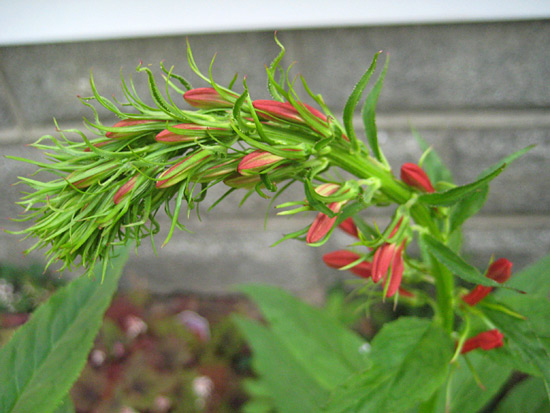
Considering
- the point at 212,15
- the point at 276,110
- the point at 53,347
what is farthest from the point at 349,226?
the point at 212,15

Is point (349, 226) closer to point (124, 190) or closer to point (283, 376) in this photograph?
point (124, 190)

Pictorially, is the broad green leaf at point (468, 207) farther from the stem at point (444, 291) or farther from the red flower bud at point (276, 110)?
the red flower bud at point (276, 110)

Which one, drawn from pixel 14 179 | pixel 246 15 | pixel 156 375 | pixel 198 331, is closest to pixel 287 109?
pixel 246 15

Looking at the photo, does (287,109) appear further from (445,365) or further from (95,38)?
(95,38)

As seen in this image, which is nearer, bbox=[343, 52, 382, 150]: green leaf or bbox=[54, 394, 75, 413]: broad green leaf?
bbox=[343, 52, 382, 150]: green leaf

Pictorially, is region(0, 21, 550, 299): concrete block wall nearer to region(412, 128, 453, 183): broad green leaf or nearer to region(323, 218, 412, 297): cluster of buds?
region(412, 128, 453, 183): broad green leaf

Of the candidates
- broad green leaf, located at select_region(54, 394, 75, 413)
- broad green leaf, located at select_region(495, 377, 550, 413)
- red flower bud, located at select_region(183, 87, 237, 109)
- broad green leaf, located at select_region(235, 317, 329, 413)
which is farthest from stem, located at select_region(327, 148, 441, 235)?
broad green leaf, located at select_region(235, 317, 329, 413)

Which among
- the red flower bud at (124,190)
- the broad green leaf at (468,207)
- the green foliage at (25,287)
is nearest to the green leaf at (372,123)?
the broad green leaf at (468,207)
